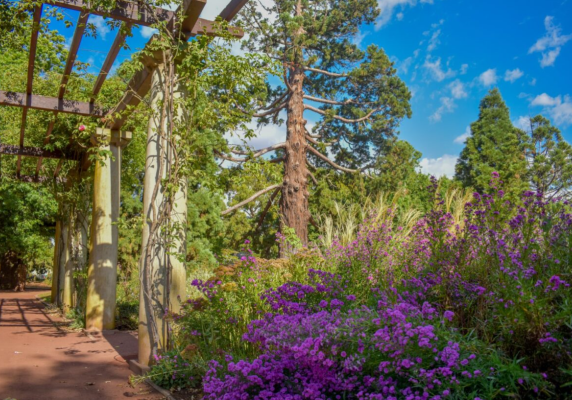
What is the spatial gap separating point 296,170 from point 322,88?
381 cm

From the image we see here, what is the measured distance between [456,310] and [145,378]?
7.78 ft

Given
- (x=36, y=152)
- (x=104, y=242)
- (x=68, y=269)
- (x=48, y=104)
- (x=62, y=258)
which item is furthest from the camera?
(x=62, y=258)

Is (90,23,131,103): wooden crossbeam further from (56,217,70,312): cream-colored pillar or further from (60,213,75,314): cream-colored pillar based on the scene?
(56,217,70,312): cream-colored pillar

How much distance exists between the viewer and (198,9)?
4004 millimetres

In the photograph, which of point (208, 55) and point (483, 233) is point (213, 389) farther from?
point (208, 55)

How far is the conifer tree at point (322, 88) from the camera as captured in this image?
10984mm

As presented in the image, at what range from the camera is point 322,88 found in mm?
13656

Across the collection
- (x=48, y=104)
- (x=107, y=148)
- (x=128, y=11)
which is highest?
(x=128, y=11)

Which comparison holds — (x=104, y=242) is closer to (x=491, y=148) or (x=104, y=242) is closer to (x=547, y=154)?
(x=491, y=148)

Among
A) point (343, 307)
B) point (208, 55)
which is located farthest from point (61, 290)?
point (343, 307)

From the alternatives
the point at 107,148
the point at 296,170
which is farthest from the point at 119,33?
the point at 296,170

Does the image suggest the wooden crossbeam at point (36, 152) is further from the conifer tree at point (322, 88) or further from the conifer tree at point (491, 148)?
the conifer tree at point (491, 148)

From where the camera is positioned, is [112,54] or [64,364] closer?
[64,364]

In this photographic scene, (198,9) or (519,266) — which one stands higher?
(198,9)
